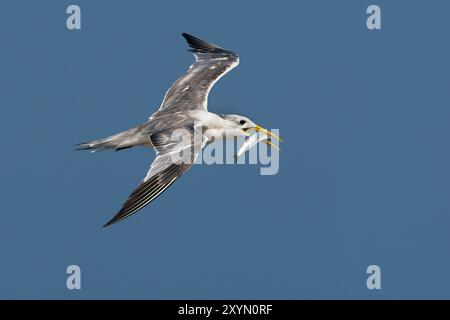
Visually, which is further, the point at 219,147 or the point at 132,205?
the point at 219,147

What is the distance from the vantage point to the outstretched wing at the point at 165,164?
13.4 m

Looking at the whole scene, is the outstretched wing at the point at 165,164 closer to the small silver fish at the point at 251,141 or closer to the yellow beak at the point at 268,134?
the small silver fish at the point at 251,141

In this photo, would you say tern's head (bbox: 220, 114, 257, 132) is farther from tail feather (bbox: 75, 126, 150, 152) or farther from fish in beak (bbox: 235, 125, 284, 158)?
tail feather (bbox: 75, 126, 150, 152)

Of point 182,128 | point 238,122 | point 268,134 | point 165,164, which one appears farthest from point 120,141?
point 268,134

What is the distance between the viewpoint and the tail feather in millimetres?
15781

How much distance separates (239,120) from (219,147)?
0.53m

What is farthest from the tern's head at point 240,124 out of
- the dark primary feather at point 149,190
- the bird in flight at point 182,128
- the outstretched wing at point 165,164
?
the dark primary feather at point 149,190

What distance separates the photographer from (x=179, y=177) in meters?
14.2

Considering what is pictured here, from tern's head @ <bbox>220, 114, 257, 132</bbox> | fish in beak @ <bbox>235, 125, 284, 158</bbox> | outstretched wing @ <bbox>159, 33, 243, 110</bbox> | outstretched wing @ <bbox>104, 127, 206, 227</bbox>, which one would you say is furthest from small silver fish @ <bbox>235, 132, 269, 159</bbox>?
outstretched wing @ <bbox>104, 127, 206, 227</bbox>

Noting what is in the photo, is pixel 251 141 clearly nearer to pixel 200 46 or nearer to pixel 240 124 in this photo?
pixel 240 124

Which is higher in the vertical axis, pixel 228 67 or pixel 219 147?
pixel 228 67

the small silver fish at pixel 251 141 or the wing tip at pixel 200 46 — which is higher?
the wing tip at pixel 200 46

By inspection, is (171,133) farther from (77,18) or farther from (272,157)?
(77,18)

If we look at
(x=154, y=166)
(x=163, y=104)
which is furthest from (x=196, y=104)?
(x=154, y=166)
